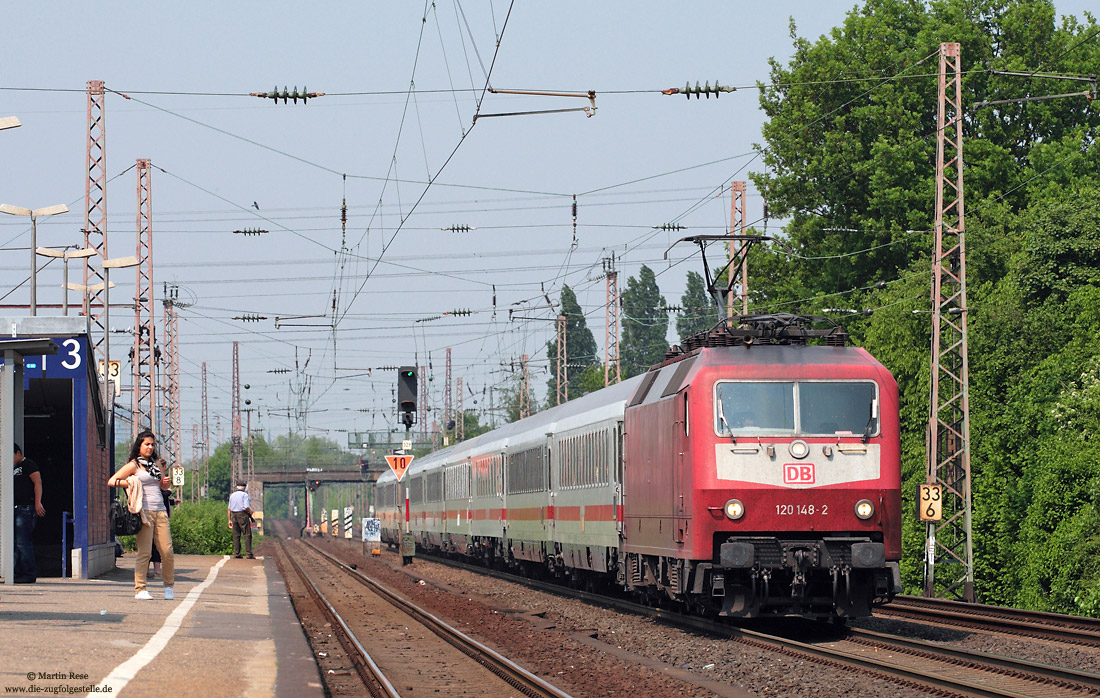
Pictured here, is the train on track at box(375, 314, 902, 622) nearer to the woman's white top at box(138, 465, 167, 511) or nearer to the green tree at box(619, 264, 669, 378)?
the woman's white top at box(138, 465, 167, 511)

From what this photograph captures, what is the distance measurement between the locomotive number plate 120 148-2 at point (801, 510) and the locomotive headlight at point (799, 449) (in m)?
0.56

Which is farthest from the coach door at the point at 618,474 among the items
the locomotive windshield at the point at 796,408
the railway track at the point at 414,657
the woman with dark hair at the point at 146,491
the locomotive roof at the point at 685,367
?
the woman with dark hair at the point at 146,491

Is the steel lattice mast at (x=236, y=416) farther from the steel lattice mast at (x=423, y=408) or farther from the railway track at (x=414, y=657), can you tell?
the railway track at (x=414, y=657)

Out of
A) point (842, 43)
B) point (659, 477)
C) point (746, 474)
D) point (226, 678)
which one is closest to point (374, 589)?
point (659, 477)

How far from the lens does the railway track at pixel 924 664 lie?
1212 centimetres

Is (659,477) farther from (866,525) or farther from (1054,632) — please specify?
(1054,632)

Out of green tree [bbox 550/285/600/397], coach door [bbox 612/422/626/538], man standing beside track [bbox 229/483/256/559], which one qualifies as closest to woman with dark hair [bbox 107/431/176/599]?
coach door [bbox 612/422/626/538]

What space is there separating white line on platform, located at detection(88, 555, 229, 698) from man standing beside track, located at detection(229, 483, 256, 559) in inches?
664

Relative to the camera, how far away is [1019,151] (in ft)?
174

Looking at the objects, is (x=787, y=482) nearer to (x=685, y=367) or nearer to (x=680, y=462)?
(x=680, y=462)

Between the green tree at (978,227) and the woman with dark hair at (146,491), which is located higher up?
the green tree at (978,227)

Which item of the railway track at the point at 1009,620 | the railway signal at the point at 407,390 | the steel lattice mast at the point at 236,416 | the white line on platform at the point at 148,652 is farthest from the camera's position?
the steel lattice mast at the point at 236,416

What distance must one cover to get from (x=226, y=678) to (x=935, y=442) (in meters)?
22.0

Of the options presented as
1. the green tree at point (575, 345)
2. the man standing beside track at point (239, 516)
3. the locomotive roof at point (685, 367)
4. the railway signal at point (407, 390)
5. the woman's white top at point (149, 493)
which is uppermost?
the green tree at point (575, 345)
